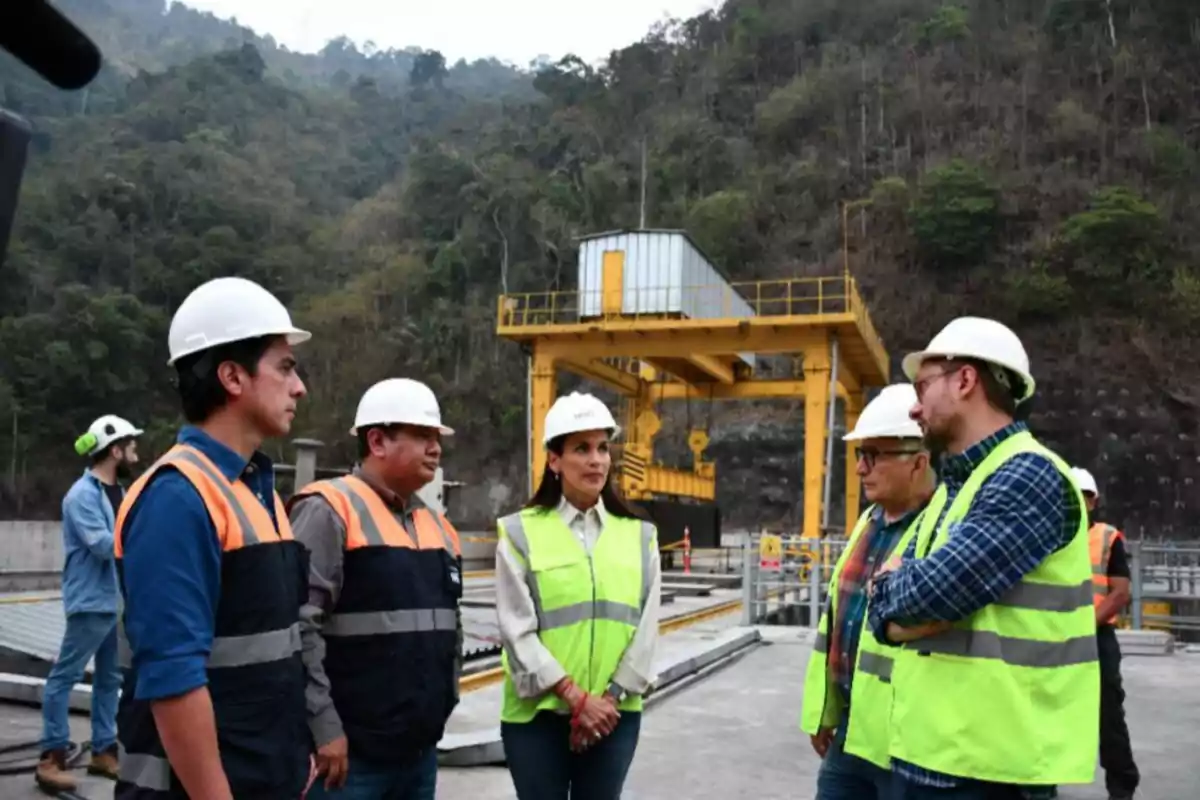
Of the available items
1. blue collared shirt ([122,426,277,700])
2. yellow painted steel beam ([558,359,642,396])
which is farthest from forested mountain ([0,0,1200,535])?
blue collared shirt ([122,426,277,700])

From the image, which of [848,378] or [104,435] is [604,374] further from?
[104,435]

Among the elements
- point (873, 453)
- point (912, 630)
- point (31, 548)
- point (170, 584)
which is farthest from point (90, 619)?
point (31, 548)

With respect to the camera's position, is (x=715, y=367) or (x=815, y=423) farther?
(x=715, y=367)

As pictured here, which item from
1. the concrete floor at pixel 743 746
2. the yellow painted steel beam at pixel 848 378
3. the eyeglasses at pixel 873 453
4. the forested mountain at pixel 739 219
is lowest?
the concrete floor at pixel 743 746

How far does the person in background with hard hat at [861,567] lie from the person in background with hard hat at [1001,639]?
0.88 metres

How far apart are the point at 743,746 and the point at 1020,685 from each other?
4.16 metres

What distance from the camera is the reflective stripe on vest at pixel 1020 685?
212 cm

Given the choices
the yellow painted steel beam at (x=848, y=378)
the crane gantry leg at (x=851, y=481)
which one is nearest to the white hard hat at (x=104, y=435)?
the yellow painted steel beam at (x=848, y=378)

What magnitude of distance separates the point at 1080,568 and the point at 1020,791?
51 centimetres

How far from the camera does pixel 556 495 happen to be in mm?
3303

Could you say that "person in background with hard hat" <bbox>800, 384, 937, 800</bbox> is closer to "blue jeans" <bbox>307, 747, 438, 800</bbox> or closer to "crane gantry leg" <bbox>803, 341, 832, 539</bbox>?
"blue jeans" <bbox>307, 747, 438, 800</bbox>

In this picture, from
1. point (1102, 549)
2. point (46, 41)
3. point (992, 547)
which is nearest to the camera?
point (46, 41)

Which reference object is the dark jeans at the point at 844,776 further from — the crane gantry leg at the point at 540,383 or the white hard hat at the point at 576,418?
the crane gantry leg at the point at 540,383

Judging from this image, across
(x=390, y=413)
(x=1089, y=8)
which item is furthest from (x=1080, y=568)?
(x=1089, y=8)
